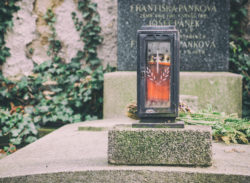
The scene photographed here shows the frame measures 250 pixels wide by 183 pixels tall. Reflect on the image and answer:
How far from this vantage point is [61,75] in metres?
4.10

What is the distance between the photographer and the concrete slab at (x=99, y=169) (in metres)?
1.50

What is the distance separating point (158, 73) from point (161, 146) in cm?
39

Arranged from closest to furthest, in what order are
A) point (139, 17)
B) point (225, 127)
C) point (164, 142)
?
point (164, 142) → point (225, 127) → point (139, 17)

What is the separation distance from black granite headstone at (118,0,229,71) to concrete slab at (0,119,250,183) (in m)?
1.58

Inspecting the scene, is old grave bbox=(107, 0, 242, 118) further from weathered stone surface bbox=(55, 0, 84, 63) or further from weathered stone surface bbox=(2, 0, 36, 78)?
weathered stone surface bbox=(2, 0, 36, 78)

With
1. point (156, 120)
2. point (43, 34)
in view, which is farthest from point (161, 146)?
point (43, 34)

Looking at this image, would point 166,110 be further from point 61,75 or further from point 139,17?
point 61,75

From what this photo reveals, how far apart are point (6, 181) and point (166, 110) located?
36.5 inches

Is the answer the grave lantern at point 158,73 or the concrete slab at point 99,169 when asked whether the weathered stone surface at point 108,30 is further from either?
the grave lantern at point 158,73

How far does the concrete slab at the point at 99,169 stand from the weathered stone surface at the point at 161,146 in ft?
0.14

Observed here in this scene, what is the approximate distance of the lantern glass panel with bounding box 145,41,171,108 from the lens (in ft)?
5.34

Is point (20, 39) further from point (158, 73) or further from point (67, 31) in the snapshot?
point (158, 73)

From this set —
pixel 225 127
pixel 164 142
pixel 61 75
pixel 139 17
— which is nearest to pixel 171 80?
pixel 164 142

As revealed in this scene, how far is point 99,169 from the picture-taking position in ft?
5.11
